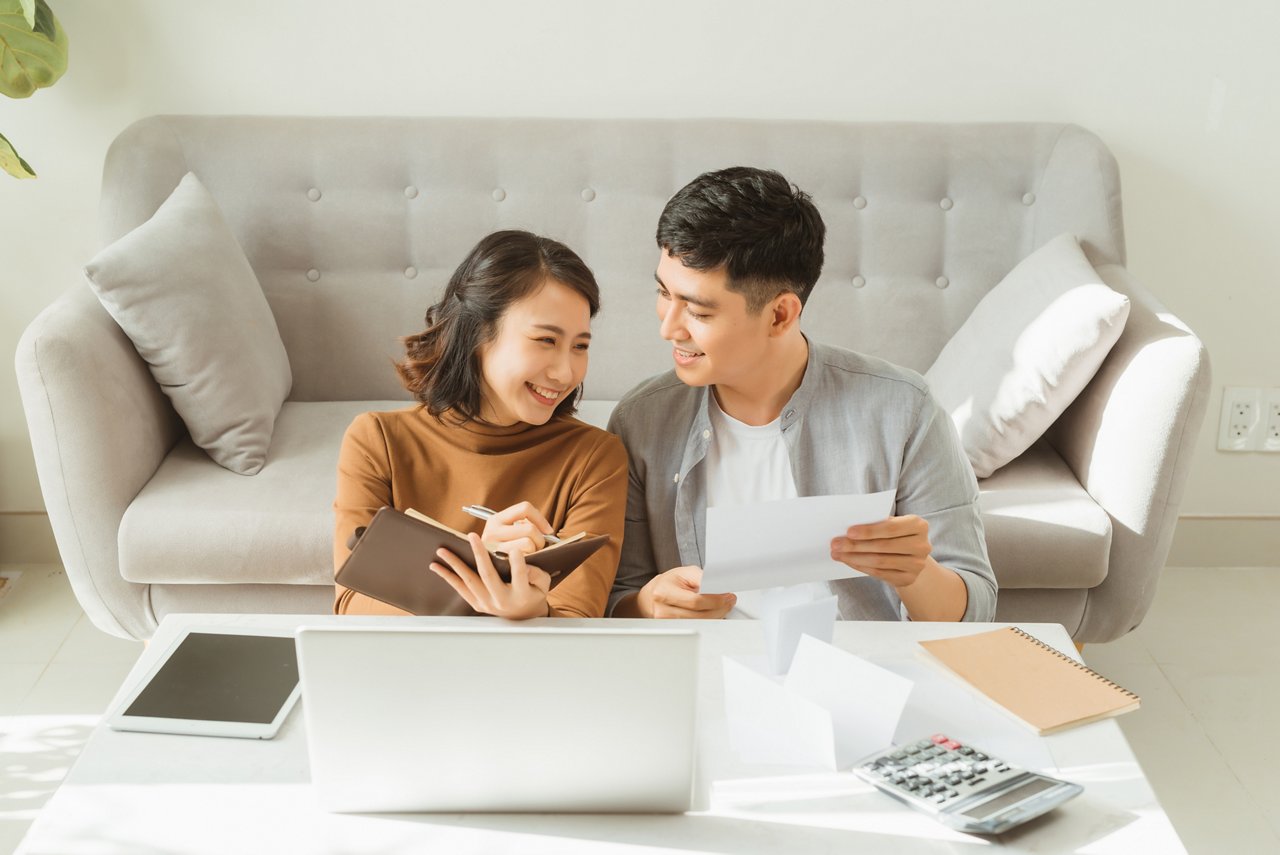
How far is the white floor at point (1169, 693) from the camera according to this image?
195 centimetres

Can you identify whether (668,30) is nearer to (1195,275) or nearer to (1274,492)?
(1195,275)

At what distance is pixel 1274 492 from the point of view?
9.62ft

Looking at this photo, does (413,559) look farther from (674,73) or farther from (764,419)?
(674,73)

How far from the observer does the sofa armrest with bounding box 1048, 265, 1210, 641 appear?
2.04 metres

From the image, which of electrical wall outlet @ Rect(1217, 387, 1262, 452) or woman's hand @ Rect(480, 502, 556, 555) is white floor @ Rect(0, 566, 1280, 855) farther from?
woman's hand @ Rect(480, 502, 556, 555)

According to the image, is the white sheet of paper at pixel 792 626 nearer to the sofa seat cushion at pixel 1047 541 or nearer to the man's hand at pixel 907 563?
the man's hand at pixel 907 563

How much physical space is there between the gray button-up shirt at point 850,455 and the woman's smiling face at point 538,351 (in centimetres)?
14

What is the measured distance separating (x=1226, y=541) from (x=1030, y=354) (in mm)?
1105

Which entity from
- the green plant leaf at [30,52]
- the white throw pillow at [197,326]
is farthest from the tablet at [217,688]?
the green plant leaf at [30,52]

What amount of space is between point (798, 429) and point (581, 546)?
1.54 feet

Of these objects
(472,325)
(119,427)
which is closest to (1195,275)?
(472,325)

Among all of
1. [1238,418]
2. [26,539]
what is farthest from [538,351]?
[1238,418]

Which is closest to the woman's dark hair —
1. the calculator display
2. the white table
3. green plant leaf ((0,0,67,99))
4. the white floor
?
the white table

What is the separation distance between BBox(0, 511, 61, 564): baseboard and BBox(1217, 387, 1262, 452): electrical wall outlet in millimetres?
2774
